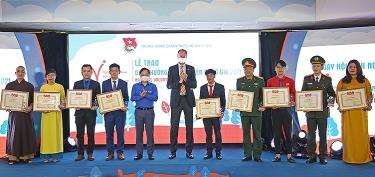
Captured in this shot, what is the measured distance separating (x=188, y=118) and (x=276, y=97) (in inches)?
57.0

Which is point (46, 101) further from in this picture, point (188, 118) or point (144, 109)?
point (188, 118)

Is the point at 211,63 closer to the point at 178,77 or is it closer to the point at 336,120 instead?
the point at 178,77

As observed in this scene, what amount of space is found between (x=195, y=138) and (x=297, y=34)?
2.82 meters

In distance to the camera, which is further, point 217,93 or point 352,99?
point 217,93

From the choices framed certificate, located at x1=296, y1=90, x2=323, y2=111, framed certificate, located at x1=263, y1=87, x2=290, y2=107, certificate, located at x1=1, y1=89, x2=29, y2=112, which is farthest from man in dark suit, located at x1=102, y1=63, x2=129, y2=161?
framed certificate, located at x1=296, y1=90, x2=323, y2=111

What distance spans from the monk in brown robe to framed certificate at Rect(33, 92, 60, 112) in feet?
0.51

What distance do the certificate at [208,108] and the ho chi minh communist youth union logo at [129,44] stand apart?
2157 millimetres

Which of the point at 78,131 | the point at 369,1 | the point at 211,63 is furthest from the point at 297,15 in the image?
the point at 78,131

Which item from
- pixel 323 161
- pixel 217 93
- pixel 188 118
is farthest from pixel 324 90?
pixel 188 118

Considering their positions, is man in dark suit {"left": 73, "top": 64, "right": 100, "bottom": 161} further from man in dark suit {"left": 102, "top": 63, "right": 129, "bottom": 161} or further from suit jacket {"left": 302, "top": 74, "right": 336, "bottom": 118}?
suit jacket {"left": 302, "top": 74, "right": 336, "bottom": 118}

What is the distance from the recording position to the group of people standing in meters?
6.12

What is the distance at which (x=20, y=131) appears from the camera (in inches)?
252

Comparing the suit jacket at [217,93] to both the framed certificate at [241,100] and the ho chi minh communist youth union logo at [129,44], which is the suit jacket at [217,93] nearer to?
the framed certificate at [241,100]

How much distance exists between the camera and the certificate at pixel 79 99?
20.7 feet
